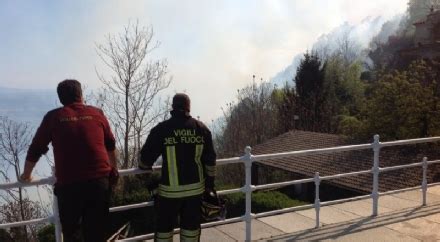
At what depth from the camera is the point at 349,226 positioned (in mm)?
6297

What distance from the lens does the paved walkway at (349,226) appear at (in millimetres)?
5855

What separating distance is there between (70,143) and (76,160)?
0.52 feet

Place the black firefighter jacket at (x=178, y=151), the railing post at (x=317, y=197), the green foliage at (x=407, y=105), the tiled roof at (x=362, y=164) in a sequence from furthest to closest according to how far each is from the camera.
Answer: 1. the green foliage at (x=407, y=105)
2. the tiled roof at (x=362, y=164)
3. the railing post at (x=317, y=197)
4. the black firefighter jacket at (x=178, y=151)

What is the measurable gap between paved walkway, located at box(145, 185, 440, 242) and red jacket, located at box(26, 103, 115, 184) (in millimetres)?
2360

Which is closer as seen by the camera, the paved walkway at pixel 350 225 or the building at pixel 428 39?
the paved walkway at pixel 350 225

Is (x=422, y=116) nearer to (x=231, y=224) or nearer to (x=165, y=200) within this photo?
(x=231, y=224)

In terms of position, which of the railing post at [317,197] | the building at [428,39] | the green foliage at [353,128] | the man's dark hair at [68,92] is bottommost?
the green foliage at [353,128]

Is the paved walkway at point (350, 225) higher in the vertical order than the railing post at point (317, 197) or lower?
lower

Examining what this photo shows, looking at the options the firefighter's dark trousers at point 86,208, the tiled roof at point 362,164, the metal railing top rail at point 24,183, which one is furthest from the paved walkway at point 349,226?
the tiled roof at point 362,164

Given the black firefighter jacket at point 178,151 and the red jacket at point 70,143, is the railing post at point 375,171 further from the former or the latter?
the red jacket at point 70,143

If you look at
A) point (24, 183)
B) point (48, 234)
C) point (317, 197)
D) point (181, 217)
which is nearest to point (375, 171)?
point (317, 197)

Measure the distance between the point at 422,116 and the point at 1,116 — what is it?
27.6m

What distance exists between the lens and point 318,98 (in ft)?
125

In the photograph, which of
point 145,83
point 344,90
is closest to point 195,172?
point 145,83
